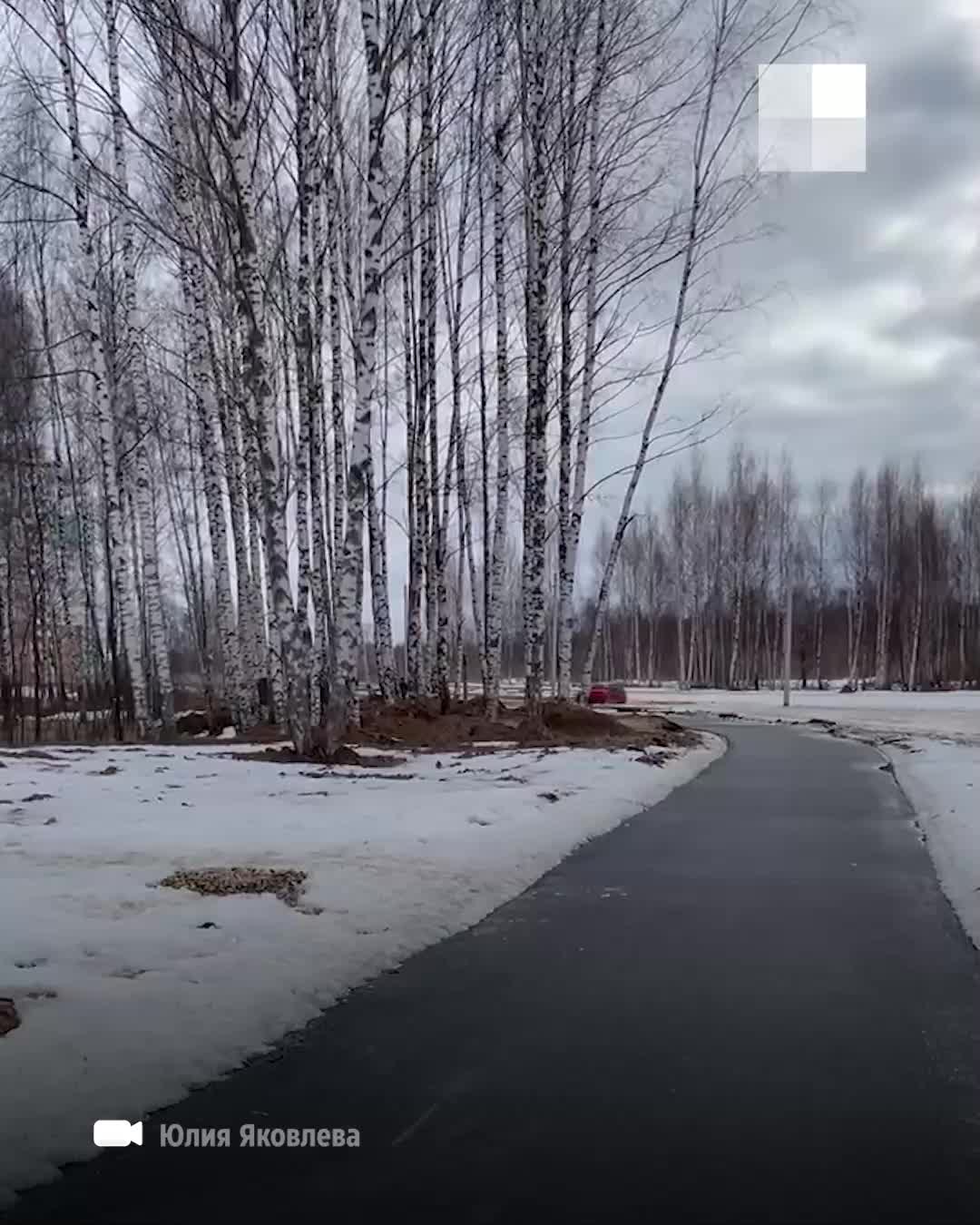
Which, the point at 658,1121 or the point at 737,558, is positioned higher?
the point at 737,558

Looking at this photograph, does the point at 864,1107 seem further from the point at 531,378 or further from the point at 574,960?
the point at 531,378

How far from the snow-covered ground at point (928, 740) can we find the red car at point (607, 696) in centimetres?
167

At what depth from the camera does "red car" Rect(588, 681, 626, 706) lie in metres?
45.9

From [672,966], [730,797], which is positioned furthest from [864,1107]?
[730,797]

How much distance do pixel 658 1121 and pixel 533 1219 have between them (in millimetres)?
768

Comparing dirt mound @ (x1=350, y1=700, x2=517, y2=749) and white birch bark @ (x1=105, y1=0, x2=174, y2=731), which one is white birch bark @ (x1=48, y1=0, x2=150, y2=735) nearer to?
white birch bark @ (x1=105, y1=0, x2=174, y2=731)

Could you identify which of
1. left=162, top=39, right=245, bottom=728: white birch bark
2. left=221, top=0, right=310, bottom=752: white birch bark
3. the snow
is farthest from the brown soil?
the snow

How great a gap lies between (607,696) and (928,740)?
24052 millimetres

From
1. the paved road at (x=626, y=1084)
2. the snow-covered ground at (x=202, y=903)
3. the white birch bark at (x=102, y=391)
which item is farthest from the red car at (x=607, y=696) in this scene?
the paved road at (x=626, y=1084)

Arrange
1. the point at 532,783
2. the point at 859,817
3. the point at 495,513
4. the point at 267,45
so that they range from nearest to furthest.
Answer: the point at 859,817 < the point at 532,783 < the point at 267,45 < the point at 495,513

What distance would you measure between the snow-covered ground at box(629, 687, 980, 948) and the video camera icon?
4.62m

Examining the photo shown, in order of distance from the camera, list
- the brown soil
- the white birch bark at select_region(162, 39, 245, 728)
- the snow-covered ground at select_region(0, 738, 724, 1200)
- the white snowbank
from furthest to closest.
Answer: the white birch bark at select_region(162, 39, 245, 728) → the brown soil → the white snowbank → the snow-covered ground at select_region(0, 738, 724, 1200)

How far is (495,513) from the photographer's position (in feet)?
67.1

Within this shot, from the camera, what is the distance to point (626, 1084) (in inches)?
153
